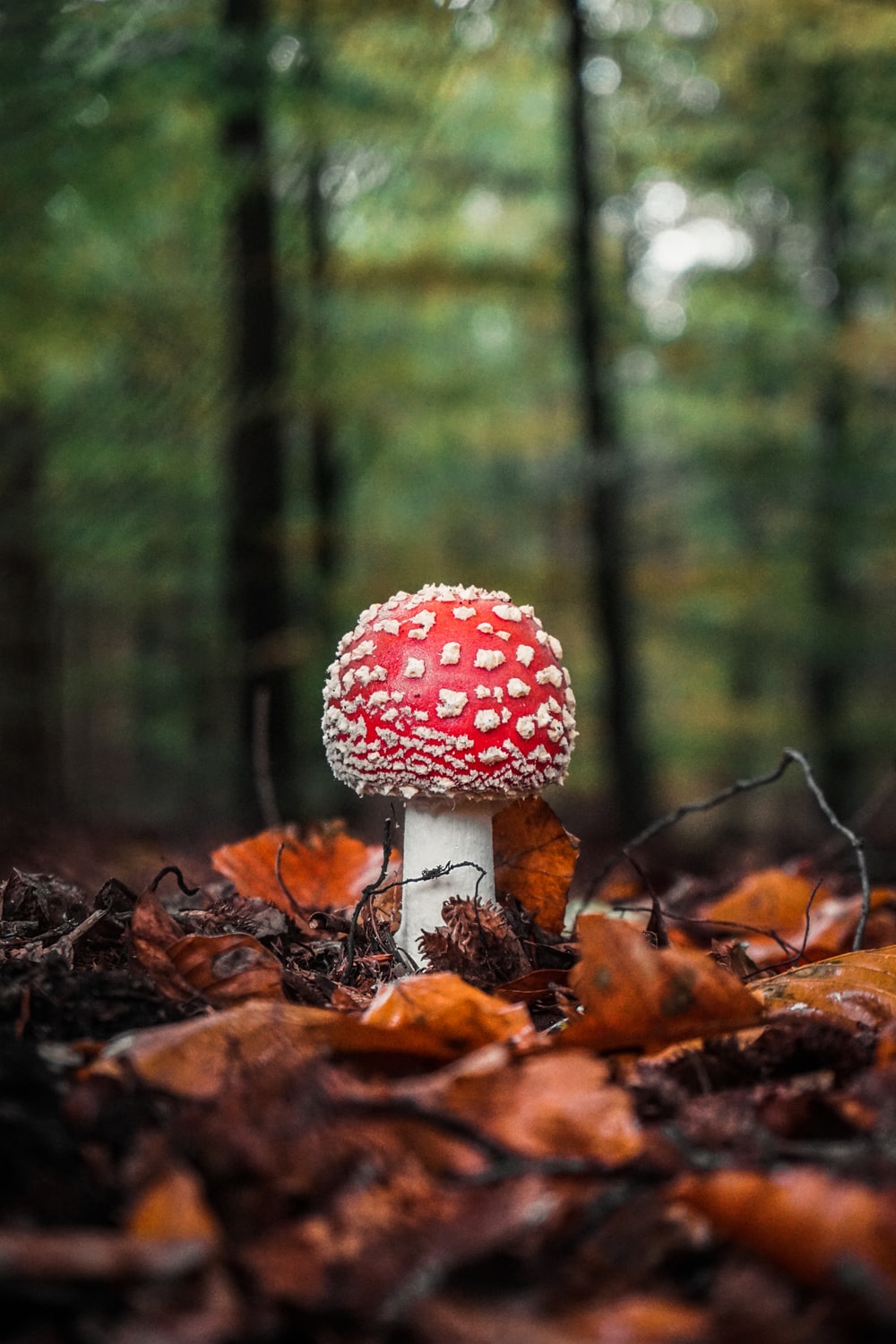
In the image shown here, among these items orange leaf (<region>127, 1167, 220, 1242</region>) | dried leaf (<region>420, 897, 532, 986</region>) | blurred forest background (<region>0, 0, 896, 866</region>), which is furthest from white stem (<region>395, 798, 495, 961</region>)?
blurred forest background (<region>0, 0, 896, 866</region>)

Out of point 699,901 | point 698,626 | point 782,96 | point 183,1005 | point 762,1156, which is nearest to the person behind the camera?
point 762,1156

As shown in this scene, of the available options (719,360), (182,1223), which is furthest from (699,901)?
(719,360)

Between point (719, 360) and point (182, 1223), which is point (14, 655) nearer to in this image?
point (719, 360)

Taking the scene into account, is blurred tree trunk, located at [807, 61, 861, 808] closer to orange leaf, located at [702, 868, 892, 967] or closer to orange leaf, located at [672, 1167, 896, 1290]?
orange leaf, located at [702, 868, 892, 967]

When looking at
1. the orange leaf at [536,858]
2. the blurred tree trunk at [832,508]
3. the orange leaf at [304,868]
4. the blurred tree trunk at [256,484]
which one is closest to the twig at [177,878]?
the orange leaf at [304,868]

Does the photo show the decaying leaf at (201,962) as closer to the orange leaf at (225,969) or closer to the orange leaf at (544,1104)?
the orange leaf at (225,969)

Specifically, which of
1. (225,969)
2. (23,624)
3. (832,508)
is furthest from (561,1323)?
(23,624)

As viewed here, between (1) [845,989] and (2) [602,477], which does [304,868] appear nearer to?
(1) [845,989]
